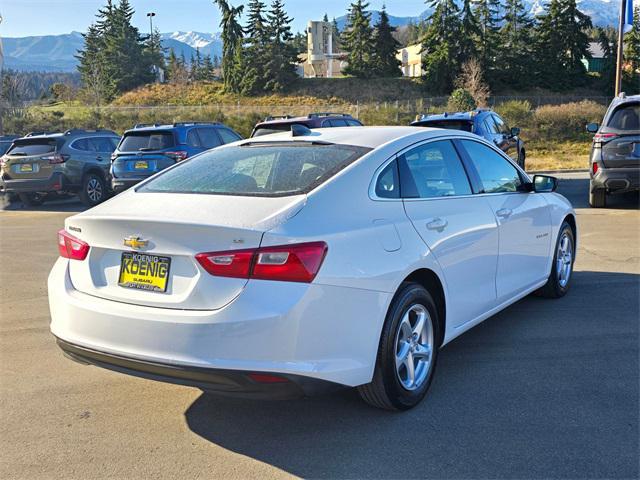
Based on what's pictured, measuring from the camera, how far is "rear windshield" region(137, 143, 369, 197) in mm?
3754

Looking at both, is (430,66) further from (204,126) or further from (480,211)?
(480,211)

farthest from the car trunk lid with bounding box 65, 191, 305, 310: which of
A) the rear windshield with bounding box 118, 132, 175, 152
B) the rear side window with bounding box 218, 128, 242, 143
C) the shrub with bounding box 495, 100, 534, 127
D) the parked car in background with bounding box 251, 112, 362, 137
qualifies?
the shrub with bounding box 495, 100, 534, 127

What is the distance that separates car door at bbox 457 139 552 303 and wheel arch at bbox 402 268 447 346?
88 cm

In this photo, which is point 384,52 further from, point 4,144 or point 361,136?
point 361,136

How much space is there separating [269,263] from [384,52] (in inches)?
2934

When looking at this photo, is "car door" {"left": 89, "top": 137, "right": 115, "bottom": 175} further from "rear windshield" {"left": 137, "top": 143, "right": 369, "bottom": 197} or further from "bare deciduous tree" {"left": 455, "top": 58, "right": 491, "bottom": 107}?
"bare deciduous tree" {"left": 455, "top": 58, "right": 491, "bottom": 107}

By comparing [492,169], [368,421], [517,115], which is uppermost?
[517,115]

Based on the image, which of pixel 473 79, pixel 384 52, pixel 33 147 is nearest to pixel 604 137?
pixel 33 147

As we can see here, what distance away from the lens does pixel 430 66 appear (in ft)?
221

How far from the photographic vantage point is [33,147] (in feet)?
50.1

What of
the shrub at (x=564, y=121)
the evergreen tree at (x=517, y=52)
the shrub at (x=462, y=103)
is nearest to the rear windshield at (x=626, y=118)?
the shrub at (x=564, y=121)

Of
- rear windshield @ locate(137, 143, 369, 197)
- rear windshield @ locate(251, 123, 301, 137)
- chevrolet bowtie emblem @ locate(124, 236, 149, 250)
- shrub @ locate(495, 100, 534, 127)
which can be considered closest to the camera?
chevrolet bowtie emblem @ locate(124, 236, 149, 250)

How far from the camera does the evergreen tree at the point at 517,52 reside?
222 feet

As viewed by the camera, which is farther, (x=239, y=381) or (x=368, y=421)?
(x=368, y=421)
